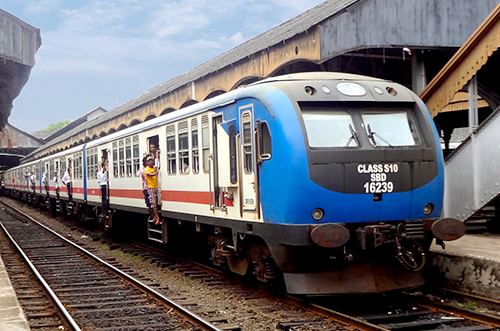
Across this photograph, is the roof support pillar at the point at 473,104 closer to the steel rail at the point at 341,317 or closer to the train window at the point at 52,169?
the steel rail at the point at 341,317

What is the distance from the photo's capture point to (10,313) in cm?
720

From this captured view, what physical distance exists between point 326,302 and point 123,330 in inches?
105

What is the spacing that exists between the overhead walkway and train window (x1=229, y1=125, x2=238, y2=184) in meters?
4.61

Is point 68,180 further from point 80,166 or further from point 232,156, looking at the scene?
point 232,156

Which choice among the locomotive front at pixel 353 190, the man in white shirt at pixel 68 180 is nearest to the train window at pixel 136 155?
the locomotive front at pixel 353 190

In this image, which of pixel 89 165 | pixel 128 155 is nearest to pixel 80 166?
pixel 89 165

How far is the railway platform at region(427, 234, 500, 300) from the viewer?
7.73m

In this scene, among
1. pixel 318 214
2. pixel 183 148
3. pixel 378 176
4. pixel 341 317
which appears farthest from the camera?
pixel 183 148

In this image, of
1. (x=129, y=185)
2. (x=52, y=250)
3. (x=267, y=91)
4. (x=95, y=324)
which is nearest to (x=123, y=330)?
(x=95, y=324)

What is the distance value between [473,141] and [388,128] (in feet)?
12.0

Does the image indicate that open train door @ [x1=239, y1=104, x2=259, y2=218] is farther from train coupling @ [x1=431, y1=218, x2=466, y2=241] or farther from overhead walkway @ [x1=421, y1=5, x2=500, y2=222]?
overhead walkway @ [x1=421, y1=5, x2=500, y2=222]

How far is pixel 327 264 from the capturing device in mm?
7363

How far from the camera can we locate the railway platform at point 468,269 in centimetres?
773

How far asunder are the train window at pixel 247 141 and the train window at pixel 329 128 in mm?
890
